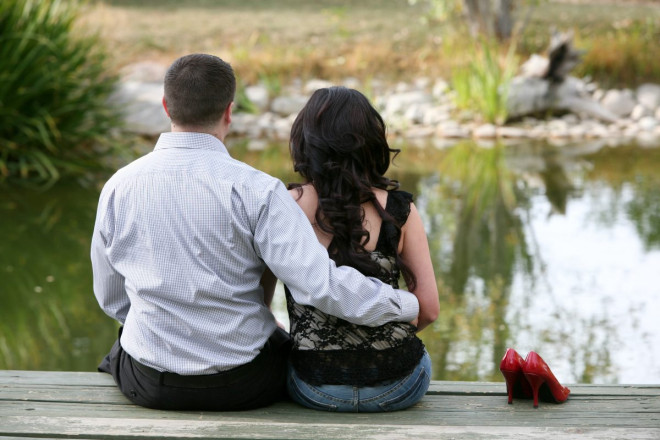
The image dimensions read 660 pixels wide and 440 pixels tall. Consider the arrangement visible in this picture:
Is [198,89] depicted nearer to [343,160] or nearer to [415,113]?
[343,160]

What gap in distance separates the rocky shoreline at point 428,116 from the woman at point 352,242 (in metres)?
7.17

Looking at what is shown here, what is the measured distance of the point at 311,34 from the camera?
1536cm

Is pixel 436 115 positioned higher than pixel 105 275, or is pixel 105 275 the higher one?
pixel 436 115

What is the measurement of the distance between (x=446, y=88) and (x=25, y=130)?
5.61 meters

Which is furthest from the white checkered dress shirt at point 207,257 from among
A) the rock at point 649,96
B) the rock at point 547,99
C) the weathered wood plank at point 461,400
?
the rock at point 649,96

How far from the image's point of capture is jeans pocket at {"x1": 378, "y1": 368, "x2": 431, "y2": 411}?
2.09 meters

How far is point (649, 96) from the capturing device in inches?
422

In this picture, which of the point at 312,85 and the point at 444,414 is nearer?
the point at 444,414

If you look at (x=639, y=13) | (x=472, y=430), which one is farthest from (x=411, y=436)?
(x=639, y=13)

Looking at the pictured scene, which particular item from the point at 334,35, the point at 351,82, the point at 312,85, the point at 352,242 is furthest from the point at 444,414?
the point at 334,35

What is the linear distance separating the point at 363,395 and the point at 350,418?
6cm

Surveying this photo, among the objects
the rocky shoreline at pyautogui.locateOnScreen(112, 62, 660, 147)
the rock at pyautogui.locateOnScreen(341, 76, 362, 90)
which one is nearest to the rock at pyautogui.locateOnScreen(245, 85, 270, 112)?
the rocky shoreline at pyautogui.locateOnScreen(112, 62, 660, 147)

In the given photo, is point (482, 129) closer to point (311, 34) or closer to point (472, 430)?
point (311, 34)

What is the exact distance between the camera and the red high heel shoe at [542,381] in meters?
2.09
